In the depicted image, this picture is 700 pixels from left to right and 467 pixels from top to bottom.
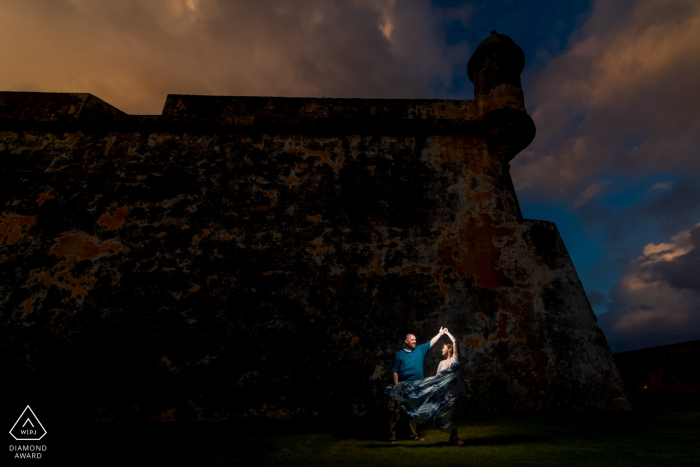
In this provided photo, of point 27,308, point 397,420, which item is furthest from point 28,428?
point 397,420

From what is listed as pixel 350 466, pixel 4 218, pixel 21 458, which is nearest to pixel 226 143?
pixel 4 218

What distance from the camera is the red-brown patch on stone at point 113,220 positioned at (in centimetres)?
452

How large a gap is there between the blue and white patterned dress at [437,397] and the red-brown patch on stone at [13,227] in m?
5.19

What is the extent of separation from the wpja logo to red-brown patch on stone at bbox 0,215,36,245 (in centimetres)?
222

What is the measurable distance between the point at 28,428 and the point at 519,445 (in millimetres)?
4524

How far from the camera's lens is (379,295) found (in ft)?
13.8

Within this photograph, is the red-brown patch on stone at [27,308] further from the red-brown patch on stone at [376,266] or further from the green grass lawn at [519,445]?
the red-brown patch on stone at [376,266]

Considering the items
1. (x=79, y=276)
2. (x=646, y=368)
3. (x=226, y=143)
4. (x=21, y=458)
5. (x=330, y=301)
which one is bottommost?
(x=21, y=458)

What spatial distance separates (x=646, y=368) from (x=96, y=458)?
25.6 ft

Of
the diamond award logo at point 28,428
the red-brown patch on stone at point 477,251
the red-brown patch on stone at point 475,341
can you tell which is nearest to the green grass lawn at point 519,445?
the red-brown patch on stone at point 475,341

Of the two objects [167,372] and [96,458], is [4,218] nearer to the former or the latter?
[167,372]

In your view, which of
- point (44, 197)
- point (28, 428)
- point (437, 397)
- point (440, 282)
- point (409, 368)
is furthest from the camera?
point (44, 197)

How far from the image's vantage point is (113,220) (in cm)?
455

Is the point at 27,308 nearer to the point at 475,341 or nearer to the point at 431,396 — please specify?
the point at 431,396
